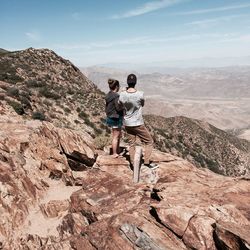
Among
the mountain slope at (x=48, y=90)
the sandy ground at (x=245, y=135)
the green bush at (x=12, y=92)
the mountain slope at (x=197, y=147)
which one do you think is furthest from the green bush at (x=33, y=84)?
the sandy ground at (x=245, y=135)

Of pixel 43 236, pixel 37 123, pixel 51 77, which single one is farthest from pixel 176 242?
pixel 51 77

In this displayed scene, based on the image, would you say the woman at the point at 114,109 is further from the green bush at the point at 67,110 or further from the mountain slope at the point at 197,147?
the mountain slope at the point at 197,147

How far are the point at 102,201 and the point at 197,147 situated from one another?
49723 millimetres

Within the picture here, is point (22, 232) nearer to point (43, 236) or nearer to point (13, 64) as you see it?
point (43, 236)

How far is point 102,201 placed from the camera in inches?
357

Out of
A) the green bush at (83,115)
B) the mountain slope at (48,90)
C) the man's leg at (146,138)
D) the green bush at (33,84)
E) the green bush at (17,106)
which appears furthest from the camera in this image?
the green bush at (33,84)

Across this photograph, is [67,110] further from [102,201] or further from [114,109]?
[102,201]

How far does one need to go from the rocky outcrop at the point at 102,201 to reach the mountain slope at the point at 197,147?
1198 inches

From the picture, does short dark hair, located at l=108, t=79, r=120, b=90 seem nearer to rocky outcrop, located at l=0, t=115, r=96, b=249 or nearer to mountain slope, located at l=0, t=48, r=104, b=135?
rocky outcrop, located at l=0, t=115, r=96, b=249

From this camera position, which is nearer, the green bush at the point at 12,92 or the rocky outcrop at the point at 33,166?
the rocky outcrop at the point at 33,166

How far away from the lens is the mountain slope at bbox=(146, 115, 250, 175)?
47062 millimetres

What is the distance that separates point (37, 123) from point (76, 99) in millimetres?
28606

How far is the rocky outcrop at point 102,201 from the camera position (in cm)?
732

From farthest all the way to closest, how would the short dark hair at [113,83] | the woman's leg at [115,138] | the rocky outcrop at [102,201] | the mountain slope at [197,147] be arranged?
the mountain slope at [197,147], the woman's leg at [115,138], the short dark hair at [113,83], the rocky outcrop at [102,201]
